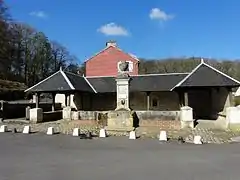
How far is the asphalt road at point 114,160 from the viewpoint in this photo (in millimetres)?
7852

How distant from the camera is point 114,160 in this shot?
985 centimetres

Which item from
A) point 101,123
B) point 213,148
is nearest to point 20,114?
point 101,123

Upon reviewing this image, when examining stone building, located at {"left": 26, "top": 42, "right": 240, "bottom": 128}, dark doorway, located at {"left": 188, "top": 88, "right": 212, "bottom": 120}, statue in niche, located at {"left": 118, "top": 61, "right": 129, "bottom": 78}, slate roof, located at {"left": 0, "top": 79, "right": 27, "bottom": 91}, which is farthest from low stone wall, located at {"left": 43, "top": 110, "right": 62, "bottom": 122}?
slate roof, located at {"left": 0, "top": 79, "right": 27, "bottom": 91}

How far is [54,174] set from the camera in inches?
309

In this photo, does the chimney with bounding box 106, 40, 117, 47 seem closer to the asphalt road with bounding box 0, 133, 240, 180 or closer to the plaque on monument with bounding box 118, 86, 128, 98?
the plaque on monument with bounding box 118, 86, 128, 98

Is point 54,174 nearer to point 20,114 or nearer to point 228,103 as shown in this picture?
point 228,103

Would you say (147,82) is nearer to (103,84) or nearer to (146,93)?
(146,93)

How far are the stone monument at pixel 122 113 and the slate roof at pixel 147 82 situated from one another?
495 cm

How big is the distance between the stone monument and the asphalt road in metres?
5.07

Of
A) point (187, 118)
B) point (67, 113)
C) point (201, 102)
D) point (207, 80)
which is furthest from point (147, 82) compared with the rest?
point (187, 118)

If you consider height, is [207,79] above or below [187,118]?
above

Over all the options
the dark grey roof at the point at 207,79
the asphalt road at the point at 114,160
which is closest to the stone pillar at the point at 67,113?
the dark grey roof at the point at 207,79

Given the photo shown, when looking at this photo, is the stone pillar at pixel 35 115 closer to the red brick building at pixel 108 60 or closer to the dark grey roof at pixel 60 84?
the dark grey roof at pixel 60 84

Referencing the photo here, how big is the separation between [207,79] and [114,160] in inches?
631
